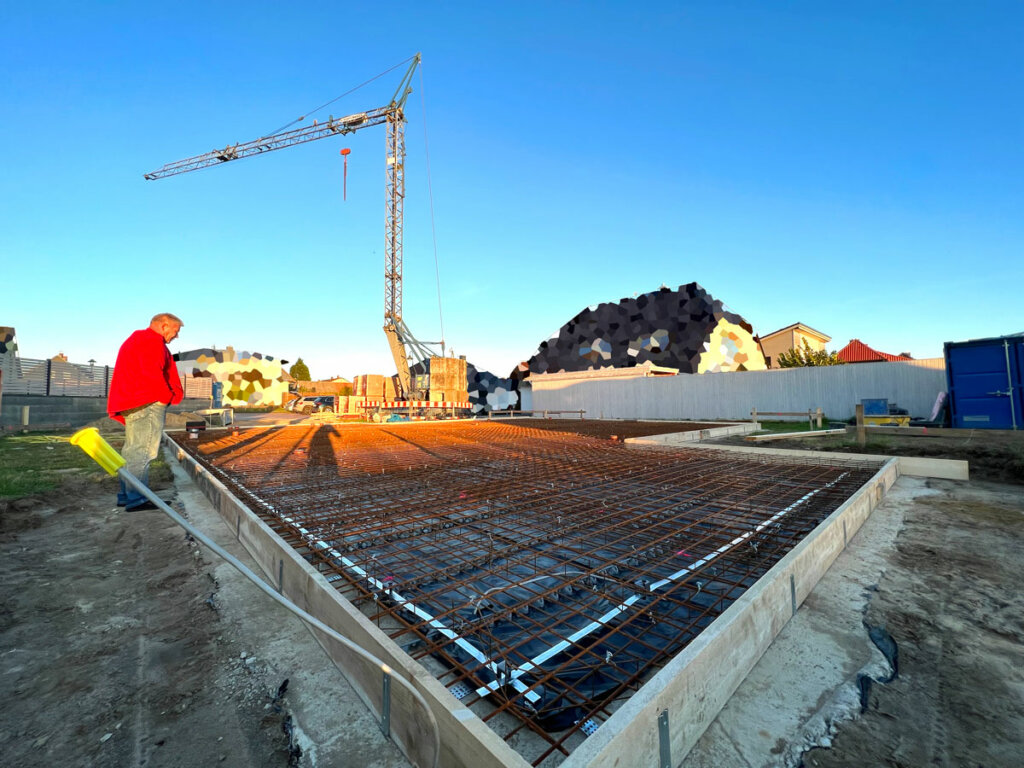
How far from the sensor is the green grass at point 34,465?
18.7ft

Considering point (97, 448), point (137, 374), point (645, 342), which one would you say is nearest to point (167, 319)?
point (137, 374)

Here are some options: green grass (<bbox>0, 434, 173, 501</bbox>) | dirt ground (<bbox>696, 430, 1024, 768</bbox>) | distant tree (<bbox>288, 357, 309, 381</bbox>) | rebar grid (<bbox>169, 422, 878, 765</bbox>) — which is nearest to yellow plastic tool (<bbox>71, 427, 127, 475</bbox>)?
rebar grid (<bbox>169, 422, 878, 765</bbox>)

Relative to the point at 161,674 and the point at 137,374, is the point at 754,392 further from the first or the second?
the point at 161,674

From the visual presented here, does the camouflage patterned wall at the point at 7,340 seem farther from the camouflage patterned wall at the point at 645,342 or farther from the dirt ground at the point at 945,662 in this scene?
the dirt ground at the point at 945,662

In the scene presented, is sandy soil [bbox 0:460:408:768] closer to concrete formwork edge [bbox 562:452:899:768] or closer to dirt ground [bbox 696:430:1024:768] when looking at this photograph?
concrete formwork edge [bbox 562:452:899:768]

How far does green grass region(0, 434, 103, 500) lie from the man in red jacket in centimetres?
291

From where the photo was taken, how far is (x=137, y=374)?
3.77 metres

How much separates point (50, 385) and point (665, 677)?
24.0 m

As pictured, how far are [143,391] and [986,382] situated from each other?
16663 mm

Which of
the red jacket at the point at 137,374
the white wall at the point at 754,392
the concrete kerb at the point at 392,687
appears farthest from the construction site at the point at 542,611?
the white wall at the point at 754,392

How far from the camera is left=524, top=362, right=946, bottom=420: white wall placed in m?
15.6

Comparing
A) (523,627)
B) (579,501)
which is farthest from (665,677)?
(579,501)

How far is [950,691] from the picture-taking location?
1.91 meters

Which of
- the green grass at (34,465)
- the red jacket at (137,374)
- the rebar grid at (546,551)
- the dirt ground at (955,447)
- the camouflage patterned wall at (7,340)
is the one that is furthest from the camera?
the camouflage patterned wall at (7,340)
